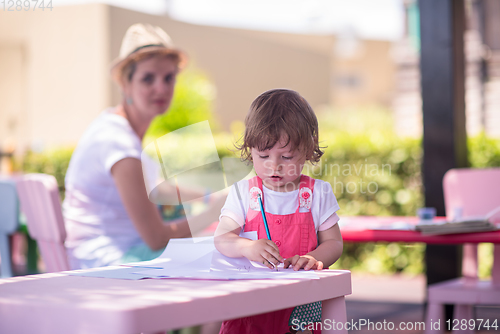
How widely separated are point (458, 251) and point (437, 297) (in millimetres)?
1455

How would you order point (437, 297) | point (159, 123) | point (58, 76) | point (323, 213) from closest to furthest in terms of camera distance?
point (323, 213), point (437, 297), point (159, 123), point (58, 76)

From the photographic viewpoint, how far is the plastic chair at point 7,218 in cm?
315

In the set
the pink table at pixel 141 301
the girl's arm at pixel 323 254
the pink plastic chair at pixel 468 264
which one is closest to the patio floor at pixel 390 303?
the pink plastic chair at pixel 468 264

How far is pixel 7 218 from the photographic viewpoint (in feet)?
10.5

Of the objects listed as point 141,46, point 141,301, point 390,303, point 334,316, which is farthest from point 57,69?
point 141,301

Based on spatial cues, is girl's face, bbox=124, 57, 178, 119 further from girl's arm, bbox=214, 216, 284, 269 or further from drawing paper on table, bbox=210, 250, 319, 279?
drawing paper on table, bbox=210, 250, 319, 279

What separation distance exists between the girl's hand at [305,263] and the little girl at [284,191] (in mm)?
134

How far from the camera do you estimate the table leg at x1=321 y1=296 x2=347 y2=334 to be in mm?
1199

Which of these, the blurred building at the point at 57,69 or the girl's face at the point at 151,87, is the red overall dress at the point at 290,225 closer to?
the girl's face at the point at 151,87

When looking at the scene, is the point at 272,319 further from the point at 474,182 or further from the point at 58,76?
the point at 58,76

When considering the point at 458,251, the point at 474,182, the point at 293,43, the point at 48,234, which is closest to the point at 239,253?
the point at 48,234

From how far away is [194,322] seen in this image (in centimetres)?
94

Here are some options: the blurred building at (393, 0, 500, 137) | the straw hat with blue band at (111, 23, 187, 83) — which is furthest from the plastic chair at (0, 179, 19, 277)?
the blurred building at (393, 0, 500, 137)

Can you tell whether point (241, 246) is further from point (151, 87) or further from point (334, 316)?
point (151, 87)
